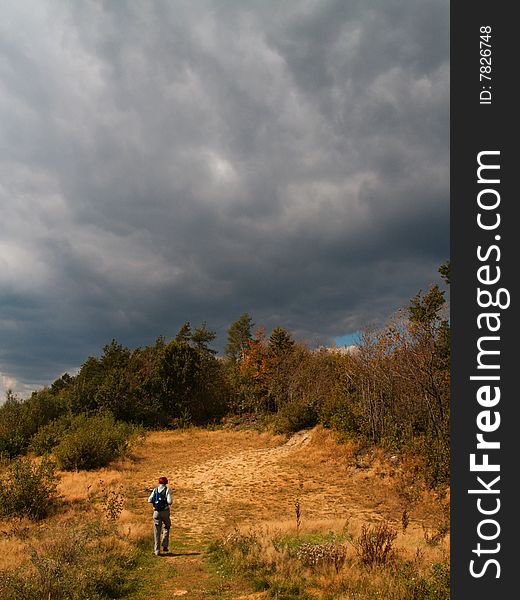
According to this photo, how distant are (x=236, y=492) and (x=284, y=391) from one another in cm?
2077

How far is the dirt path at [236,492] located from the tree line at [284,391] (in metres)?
2.08

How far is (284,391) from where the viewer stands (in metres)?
36.3

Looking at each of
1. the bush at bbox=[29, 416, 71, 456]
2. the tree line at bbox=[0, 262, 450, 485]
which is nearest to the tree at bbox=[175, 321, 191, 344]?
the tree line at bbox=[0, 262, 450, 485]

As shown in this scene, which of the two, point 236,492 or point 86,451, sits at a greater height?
point 86,451

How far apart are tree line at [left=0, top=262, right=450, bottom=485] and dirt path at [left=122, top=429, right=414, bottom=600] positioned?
6.83 ft

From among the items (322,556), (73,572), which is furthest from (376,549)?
(73,572)

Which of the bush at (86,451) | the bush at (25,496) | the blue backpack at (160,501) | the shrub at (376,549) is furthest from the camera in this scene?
the bush at (86,451)

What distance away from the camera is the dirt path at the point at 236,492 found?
803 cm

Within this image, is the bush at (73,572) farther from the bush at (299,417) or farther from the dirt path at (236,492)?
the bush at (299,417)

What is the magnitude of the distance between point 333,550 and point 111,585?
3.97 meters

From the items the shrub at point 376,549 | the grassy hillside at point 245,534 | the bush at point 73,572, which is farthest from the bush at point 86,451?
the shrub at point 376,549

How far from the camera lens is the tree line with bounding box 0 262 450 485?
53.2 feet

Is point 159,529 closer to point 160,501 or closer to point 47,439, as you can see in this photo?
point 160,501

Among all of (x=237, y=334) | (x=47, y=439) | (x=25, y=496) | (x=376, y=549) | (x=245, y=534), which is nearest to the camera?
(x=376, y=549)
